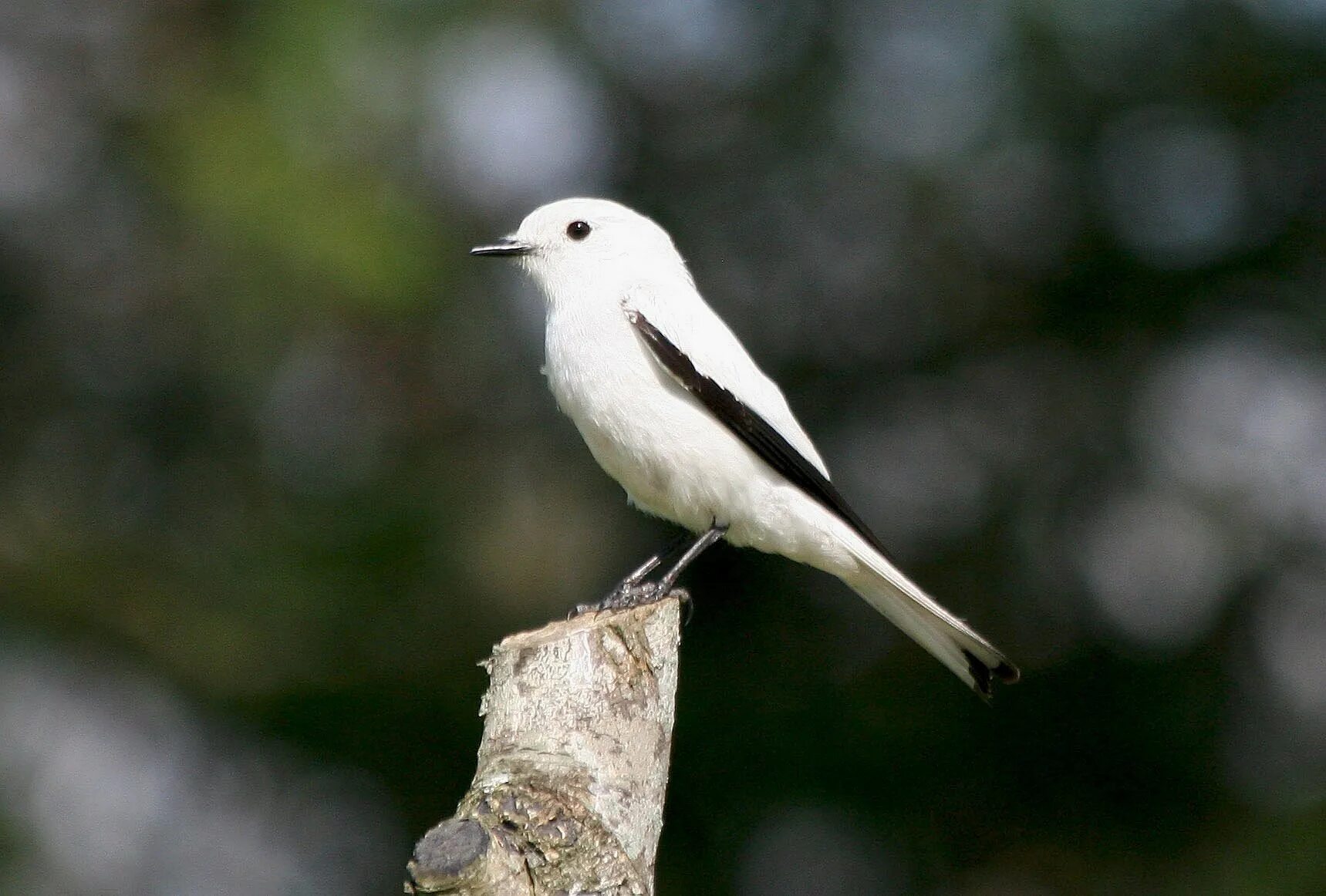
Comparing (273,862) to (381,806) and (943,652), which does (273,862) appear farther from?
(943,652)

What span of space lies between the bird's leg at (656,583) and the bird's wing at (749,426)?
1.15 ft

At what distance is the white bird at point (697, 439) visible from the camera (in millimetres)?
4922

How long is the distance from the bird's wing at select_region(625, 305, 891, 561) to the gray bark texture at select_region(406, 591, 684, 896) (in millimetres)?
1196

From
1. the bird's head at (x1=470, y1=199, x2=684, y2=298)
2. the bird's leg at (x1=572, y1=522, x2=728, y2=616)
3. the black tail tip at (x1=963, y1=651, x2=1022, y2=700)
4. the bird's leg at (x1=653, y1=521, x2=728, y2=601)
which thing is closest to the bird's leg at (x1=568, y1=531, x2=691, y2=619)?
the bird's leg at (x1=572, y1=522, x2=728, y2=616)

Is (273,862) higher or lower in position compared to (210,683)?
lower

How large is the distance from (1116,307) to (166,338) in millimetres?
4815

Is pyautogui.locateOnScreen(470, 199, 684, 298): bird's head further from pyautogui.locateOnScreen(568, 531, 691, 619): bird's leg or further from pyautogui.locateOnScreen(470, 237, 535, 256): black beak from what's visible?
pyautogui.locateOnScreen(568, 531, 691, 619): bird's leg

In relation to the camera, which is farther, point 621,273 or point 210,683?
point 210,683

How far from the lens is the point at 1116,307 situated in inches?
291

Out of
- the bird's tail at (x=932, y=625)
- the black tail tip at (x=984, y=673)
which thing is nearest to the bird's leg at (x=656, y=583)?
the bird's tail at (x=932, y=625)

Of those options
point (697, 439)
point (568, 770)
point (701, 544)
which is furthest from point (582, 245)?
point (568, 770)

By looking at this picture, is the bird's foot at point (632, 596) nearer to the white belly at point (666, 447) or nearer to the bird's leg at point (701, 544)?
the bird's leg at point (701, 544)

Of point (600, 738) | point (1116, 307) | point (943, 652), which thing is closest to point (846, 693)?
point (943, 652)

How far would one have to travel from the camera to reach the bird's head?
5.46m
